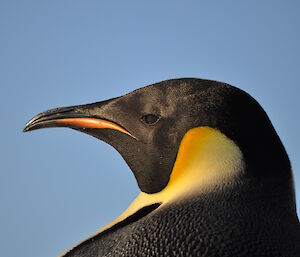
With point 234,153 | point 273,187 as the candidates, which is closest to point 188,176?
point 234,153

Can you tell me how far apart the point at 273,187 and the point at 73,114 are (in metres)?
1.31

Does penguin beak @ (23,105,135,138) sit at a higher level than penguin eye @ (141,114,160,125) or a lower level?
higher

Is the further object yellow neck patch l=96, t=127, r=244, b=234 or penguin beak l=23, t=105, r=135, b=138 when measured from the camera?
penguin beak l=23, t=105, r=135, b=138

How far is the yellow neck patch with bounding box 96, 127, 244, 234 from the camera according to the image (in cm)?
264

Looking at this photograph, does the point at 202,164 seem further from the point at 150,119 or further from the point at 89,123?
the point at 89,123

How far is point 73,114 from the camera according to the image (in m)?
3.22

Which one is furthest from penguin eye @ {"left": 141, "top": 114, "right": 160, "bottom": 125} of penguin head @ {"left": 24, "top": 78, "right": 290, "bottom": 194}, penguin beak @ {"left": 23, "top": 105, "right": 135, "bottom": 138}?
penguin beak @ {"left": 23, "top": 105, "right": 135, "bottom": 138}

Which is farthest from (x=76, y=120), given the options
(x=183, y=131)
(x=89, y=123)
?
(x=183, y=131)

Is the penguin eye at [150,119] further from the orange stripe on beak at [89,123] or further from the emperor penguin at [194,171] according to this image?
the orange stripe on beak at [89,123]

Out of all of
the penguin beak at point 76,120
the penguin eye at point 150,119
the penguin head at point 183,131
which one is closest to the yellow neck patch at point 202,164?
the penguin head at point 183,131

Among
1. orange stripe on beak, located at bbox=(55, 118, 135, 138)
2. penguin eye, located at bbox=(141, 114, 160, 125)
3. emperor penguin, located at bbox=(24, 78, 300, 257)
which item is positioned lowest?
emperor penguin, located at bbox=(24, 78, 300, 257)

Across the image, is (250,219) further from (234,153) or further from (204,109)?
(204,109)

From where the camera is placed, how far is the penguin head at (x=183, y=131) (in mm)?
2646

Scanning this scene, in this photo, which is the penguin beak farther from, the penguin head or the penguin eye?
the penguin eye
